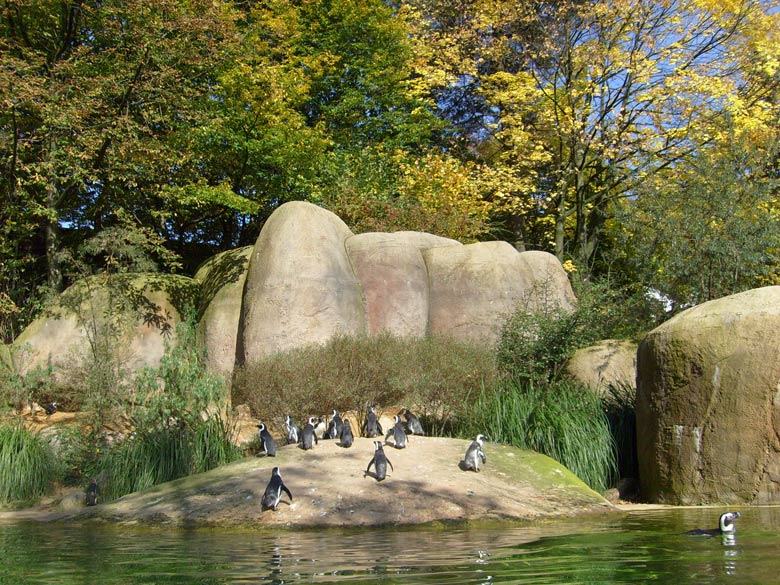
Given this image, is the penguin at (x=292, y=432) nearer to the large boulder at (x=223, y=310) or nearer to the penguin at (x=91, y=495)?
the penguin at (x=91, y=495)

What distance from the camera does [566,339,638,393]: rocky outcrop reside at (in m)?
14.7

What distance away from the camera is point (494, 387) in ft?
47.8

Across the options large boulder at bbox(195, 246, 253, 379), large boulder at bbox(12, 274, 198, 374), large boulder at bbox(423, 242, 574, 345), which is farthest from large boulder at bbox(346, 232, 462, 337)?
large boulder at bbox(12, 274, 198, 374)

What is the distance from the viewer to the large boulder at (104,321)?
18.5m

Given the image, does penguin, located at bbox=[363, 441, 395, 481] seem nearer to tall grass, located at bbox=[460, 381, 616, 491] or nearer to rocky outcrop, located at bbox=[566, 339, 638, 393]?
tall grass, located at bbox=[460, 381, 616, 491]

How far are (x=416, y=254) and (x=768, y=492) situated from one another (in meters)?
10.1

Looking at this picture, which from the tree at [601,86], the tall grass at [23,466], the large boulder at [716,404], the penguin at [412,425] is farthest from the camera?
the tree at [601,86]

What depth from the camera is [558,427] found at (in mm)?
13148

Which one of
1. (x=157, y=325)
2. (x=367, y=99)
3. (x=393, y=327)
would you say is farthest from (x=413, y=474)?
(x=367, y=99)

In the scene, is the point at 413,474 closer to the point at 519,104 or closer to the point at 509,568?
the point at 509,568

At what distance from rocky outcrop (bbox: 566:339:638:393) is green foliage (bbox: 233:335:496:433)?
1.52 meters

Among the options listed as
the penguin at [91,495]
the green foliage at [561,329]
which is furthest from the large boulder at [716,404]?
the penguin at [91,495]

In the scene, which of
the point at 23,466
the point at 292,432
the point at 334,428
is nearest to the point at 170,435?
the point at 292,432

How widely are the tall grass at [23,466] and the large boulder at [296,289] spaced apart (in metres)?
4.87
